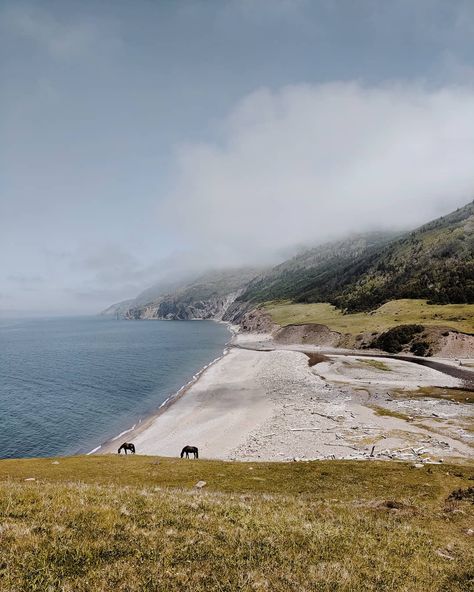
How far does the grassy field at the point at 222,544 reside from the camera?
30.0 feet

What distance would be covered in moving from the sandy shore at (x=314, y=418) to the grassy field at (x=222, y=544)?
34.6 metres

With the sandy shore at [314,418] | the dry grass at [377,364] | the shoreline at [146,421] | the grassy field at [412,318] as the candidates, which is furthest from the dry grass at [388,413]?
the grassy field at [412,318]

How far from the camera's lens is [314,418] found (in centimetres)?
6962

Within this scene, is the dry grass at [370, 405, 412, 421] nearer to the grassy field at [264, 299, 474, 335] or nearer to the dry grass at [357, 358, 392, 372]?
the dry grass at [357, 358, 392, 372]

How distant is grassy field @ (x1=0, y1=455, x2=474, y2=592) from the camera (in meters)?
9.15

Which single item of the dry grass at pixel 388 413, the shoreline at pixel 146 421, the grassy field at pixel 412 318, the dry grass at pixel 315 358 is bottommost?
the shoreline at pixel 146 421

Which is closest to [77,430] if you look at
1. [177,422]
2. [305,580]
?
[177,422]

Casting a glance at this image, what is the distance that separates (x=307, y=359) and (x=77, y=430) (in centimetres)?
9376

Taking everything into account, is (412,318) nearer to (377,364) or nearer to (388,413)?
(377,364)

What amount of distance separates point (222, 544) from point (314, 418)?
6218 cm

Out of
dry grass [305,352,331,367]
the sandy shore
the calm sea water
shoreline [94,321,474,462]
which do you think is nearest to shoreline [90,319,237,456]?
shoreline [94,321,474,462]

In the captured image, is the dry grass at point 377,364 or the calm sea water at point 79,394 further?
the dry grass at point 377,364

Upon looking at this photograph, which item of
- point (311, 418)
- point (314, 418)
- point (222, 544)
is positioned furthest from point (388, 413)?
point (222, 544)

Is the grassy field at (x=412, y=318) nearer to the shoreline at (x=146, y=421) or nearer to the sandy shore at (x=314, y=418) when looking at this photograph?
the sandy shore at (x=314, y=418)
